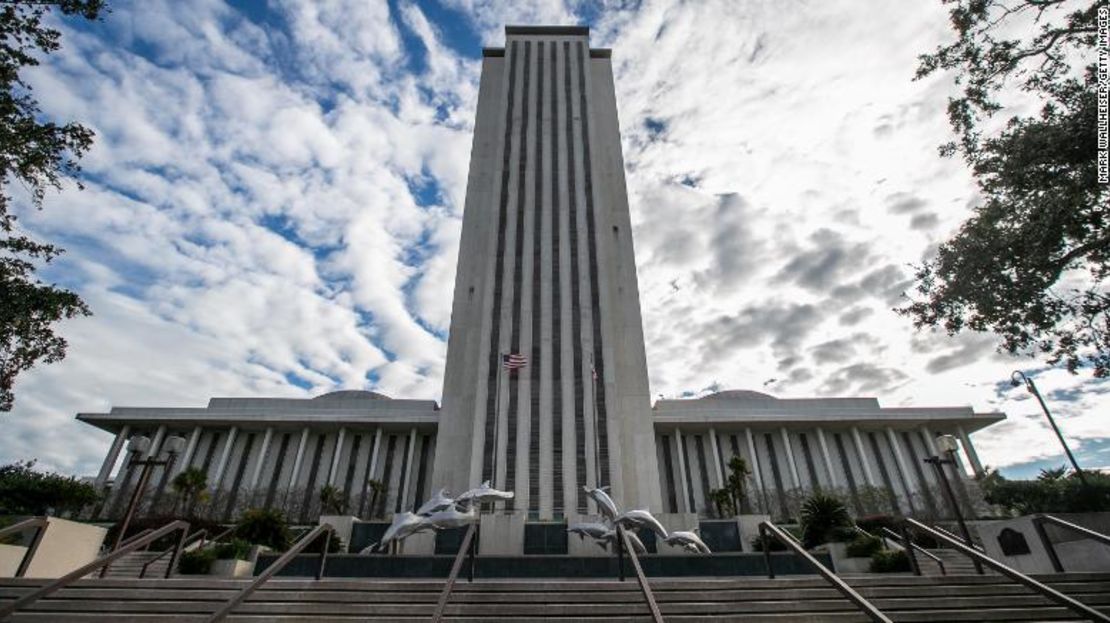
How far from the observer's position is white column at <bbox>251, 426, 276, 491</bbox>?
43.9 m

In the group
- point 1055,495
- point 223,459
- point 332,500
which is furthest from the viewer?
point 223,459

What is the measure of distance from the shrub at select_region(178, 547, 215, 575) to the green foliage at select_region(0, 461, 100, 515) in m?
25.2

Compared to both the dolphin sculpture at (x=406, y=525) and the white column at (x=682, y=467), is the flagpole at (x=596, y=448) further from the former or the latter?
the dolphin sculpture at (x=406, y=525)

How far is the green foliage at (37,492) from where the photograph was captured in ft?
105

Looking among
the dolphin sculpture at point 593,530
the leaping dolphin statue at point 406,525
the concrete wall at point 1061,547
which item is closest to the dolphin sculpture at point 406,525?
the leaping dolphin statue at point 406,525

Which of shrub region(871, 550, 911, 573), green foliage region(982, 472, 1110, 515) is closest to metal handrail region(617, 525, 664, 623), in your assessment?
shrub region(871, 550, 911, 573)

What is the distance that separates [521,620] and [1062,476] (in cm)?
4221

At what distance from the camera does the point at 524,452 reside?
34969mm

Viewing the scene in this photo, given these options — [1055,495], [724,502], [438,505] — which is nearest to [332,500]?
[438,505]

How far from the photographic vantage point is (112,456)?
149ft

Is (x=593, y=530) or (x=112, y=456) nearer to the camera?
(x=593, y=530)

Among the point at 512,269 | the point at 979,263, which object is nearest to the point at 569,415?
the point at 512,269

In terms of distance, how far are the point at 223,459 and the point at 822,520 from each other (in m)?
45.8

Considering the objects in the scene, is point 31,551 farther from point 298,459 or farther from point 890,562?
point 298,459
